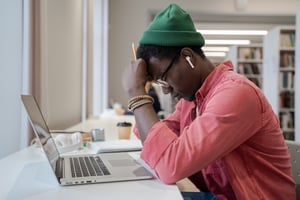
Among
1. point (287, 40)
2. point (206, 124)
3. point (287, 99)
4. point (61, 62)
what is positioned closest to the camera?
point (206, 124)

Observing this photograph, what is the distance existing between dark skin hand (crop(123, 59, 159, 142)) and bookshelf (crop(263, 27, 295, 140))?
14.1 feet

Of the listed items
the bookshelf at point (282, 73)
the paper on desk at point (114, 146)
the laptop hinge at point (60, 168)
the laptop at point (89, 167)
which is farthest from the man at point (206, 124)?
the bookshelf at point (282, 73)

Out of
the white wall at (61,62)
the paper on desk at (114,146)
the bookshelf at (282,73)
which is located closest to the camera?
the paper on desk at (114,146)

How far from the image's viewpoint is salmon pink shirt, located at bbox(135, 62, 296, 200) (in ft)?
2.91

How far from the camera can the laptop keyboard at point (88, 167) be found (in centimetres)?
105

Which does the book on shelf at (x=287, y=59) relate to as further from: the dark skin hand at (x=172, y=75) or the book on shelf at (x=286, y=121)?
the dark skin hand at (x=172, y=75)

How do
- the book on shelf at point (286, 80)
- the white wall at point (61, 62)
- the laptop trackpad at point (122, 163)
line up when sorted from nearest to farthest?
the laptop trackpad at point (122, 163), the white wall at point (61, 62), the book on shelf at point (286, 80)

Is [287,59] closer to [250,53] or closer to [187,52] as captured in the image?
[250,53]

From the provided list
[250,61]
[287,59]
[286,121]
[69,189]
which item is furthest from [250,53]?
[69,189]

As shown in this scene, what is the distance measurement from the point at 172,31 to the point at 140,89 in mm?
202

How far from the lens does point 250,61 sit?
21.6 ft

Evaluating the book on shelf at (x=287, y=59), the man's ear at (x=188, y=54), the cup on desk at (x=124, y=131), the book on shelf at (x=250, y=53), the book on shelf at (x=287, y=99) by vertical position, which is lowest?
the cup on desk at (x=124, y=131)

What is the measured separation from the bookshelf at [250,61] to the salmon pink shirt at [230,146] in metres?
5.71

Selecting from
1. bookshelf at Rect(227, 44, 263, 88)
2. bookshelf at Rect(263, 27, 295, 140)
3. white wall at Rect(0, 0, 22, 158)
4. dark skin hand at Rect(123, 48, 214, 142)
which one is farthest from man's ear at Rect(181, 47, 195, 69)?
bookshelf at Rect(227, 44, 263, 88)
